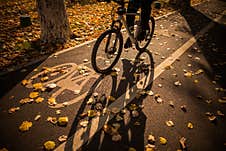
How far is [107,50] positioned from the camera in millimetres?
4059

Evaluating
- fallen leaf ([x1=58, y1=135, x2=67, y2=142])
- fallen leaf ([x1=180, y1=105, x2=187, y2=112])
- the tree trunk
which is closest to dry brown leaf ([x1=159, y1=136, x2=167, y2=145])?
fallen leaf ([x1=180, y1=105, x2=187, y2=112])

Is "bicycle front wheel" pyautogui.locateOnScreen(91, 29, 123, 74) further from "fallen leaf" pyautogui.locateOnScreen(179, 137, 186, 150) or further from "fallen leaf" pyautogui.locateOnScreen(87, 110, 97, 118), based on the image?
"fallen leaf" pyautogui.locateOnScreen(179, 137, 186, 150)

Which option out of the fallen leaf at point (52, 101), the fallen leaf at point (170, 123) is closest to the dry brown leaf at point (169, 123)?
the fallen leaf at point (170, 123)

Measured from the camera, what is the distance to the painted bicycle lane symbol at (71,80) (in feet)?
11.1

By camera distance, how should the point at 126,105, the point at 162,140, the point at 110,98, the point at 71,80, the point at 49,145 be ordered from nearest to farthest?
the point at 49,145, the point at 162,140, the point at 126,105, the point at 110,98, the point at 71,80

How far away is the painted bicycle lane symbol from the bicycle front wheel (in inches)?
11.4

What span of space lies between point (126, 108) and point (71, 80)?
1334 mm

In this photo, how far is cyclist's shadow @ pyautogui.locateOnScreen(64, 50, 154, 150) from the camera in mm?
2646

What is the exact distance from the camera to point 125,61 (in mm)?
4621

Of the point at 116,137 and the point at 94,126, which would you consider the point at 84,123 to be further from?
the point at 116,137

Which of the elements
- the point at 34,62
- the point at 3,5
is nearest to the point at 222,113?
the point at 34,62

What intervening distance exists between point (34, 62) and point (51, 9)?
1.45 meters

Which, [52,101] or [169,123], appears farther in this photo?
[52,101]

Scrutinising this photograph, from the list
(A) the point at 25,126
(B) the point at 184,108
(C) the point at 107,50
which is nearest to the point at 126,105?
(B) the point at 184,108
